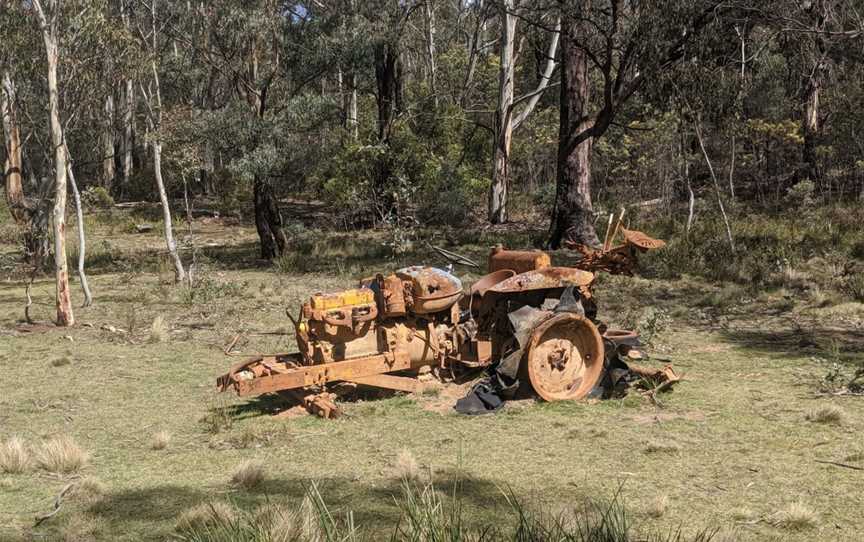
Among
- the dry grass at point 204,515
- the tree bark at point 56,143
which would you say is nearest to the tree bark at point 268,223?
the tree bark at point 56,143

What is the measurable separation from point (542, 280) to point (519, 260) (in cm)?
56

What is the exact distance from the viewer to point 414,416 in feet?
24.1

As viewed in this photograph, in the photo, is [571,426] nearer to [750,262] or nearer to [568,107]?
[750,262]

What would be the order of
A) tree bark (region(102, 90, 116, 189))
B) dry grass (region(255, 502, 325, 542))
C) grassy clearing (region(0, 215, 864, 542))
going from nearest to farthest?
dry grass (region(255, 502, 325, 542)) < grassy clearing (region(0, 215, 864, 542)) < tree bark (region(102, 90, 116, 189))

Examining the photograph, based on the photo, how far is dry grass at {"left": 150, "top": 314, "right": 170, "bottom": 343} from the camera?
11.7 m

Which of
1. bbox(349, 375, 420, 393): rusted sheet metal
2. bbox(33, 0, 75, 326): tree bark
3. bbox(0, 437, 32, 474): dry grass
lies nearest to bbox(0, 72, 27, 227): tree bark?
bbox(33, 0, 75, 326): tree bark

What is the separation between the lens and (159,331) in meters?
11.9

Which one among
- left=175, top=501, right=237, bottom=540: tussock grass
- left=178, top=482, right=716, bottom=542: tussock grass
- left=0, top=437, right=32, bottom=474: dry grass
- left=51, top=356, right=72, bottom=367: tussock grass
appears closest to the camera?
left=178, top=482, right=716, bottom=542: tussock grass

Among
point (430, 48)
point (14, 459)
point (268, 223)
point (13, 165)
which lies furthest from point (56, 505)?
point (430, 48)

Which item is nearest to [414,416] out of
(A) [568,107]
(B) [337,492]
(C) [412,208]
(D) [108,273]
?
(B) [337,492]

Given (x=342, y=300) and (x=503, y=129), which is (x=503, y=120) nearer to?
(x=503, y=129)

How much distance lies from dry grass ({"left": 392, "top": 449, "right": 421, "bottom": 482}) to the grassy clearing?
0.21ft

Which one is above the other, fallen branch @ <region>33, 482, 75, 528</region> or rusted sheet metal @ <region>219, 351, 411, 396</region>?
rusted sheet metal @ <region>219, 351, 411, 396</region>

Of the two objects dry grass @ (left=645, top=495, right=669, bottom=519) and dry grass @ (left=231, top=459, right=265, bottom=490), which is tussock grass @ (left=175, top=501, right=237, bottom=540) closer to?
dry grass @ (left=231, top=459, right=265, bottom=490)
